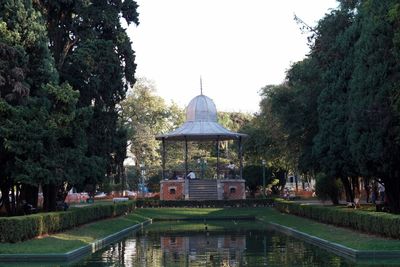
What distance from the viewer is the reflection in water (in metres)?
19.0

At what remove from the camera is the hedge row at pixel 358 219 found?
22.0 m

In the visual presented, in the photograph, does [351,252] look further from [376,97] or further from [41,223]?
[41,223]

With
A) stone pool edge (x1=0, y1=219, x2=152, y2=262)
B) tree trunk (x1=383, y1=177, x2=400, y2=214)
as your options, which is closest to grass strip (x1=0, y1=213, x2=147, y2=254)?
stone pool edge (x1=0, y1=219, x2=152, y2=262)

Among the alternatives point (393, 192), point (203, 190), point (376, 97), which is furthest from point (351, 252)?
point (203, 190)

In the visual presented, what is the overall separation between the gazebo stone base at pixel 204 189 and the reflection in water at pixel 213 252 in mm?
27044

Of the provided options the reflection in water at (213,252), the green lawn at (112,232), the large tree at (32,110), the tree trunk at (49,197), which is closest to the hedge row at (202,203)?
the green lawn at (112,232)

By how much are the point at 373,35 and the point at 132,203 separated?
2852 cm

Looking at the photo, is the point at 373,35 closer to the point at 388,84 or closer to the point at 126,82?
the point at 388,84

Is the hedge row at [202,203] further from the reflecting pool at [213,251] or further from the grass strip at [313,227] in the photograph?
the reflecting pool at [213,251]

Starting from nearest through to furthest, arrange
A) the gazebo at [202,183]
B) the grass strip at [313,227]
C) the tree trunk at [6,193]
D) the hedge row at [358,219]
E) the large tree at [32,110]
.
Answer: the grass strip at [313,227] < the hedge row at [358,219] < the large tree at [32,110] < the tree trunk at [6,193] < the gazebo at [202,183]

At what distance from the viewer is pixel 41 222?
81.9 ft

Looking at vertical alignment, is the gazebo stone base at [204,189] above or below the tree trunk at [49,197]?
above

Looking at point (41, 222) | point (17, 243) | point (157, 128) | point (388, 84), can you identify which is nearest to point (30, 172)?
point (41, 222)

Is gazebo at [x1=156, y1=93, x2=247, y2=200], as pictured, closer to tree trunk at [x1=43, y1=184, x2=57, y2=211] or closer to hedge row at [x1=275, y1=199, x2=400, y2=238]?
hedge row at [x1=275, y1=199, x2=400, y2=238]
